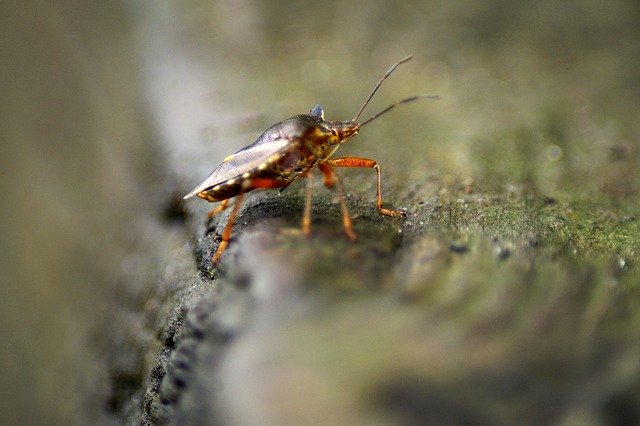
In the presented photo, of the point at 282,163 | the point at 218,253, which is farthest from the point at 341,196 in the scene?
the point at 218,253

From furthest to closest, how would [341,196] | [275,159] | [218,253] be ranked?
[275,159], [341,196], [218,253]

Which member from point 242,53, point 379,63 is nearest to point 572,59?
point 379,63

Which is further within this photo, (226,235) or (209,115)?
(209,115)

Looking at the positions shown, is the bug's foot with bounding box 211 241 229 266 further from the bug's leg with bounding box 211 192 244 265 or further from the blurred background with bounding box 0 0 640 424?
the blurred background with bounding box 0 0 640 424

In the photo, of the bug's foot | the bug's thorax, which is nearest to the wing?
the bug's thorax

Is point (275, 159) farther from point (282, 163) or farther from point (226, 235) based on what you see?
point (226, 235)

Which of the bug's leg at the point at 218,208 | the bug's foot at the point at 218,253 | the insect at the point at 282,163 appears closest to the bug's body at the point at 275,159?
the insect at the point at 282,163

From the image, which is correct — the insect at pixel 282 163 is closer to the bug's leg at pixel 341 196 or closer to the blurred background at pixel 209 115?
the bug's leg at pixel 341 196
